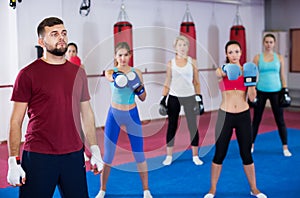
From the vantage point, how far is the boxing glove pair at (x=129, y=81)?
326cm

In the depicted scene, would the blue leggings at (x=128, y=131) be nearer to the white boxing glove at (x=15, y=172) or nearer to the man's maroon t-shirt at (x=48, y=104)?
the man's maroon t-shirt at (x=48, y=104)

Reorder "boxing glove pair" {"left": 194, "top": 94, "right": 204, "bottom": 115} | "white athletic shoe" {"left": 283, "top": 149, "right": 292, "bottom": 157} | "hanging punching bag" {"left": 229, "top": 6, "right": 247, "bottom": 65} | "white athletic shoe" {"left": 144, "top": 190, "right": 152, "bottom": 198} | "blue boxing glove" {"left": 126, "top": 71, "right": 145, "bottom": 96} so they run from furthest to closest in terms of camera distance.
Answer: "hanging punching bag" {"left": 229, "top": 6, "right": 247, "bottom": 65}, "white athletic shoe" {"left": 283, "top": 149, "right": 292, "bottom": 157}, "boxing glove pair" {"left": 194, "top": 94, "right": 204, "bottom": 115}, "white athletic shoe" {"left": 144, "top": 190, "right": 152, "bottom": 198}, "blue boxing glove" {"left": 126, "top": 71, "right": 145, "bottom": 96}

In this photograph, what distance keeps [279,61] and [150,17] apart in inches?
116

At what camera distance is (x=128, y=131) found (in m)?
3.43

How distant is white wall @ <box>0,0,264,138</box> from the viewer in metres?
5.81

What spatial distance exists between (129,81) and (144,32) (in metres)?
4.19

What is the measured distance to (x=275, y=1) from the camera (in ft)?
30.1

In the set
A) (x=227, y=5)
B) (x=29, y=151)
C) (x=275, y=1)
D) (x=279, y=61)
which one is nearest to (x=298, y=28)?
(x=275, y=1)

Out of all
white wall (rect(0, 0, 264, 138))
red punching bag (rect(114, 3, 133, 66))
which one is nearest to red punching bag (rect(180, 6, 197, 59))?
white wall (rect(0, 0, 264, 138))

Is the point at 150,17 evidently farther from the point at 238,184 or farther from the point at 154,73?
the point at 238,184

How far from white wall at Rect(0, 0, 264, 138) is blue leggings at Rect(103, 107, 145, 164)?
1.79 meters

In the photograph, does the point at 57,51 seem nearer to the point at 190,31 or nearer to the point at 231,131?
the point at 231,131

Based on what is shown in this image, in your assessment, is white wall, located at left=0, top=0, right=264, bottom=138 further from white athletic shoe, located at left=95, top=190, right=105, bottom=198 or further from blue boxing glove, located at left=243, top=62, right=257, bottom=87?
white athletic shoe, located at left=95, top=190, right=105, bottom=198

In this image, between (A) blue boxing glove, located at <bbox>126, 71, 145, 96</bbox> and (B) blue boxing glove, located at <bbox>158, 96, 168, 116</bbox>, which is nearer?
(A) blue boxing glove, located at <bbox>126, 71, 145, 96</bbox>
